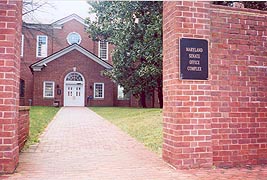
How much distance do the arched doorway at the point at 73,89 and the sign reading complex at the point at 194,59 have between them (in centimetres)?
2574

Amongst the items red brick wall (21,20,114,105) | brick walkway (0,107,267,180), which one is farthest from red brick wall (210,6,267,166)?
red brick wall (21,20,114,105)

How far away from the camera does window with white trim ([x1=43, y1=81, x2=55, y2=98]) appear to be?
2892 centimetres


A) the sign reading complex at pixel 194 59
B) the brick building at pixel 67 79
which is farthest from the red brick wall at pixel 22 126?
the brick building at pixel 67 79

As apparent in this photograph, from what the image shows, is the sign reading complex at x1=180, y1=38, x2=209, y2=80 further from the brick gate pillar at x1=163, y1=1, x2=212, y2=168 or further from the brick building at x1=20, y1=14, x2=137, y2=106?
the brick building at x1=20, y1=14, x2=137, y2=106

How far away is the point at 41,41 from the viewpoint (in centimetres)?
3278

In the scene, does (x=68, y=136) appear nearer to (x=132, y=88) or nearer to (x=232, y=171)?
(x=232, y=171)

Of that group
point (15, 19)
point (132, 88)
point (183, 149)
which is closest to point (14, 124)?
point (15, 19)

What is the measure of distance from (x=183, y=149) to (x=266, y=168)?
1522 mm

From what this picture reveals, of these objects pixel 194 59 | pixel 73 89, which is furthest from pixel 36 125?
pixel 73 89

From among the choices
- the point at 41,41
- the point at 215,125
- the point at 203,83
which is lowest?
the point at 215,125

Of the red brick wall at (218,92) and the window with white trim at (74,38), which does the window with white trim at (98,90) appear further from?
the red brick wall at (218,92)

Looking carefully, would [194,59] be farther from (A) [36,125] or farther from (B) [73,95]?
(B) [73,95]

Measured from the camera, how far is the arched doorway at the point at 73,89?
29.8 metres

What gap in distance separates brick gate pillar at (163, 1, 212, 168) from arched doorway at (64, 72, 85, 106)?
25.6m
